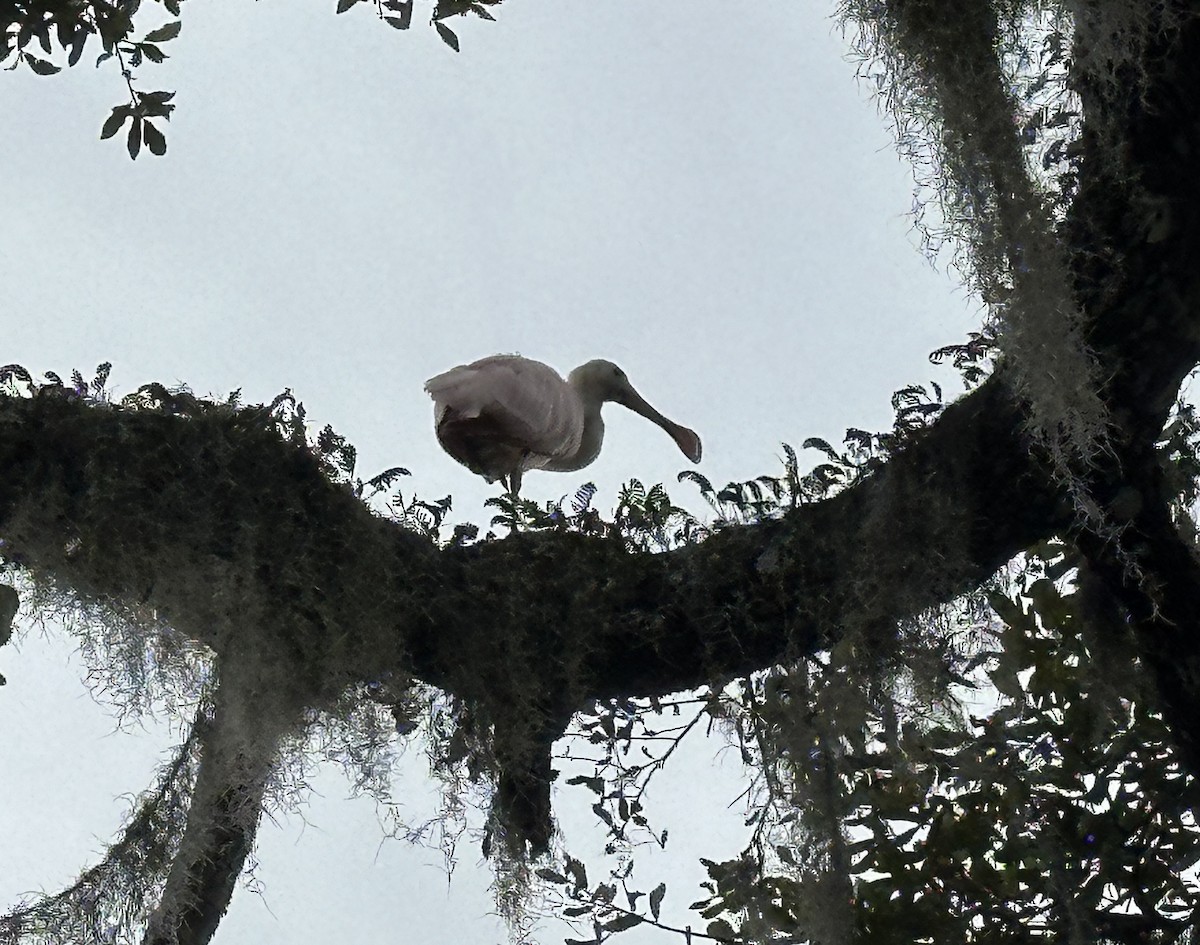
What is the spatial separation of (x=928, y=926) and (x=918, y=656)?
487 mm

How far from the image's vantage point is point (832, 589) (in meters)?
2.35

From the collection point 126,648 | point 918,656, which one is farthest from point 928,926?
point 126,648

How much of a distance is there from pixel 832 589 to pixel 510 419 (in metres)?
1.70

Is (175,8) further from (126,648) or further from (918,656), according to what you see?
(918,656)

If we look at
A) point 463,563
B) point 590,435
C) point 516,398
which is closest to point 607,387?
point 590,435

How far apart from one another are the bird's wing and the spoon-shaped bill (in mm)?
630

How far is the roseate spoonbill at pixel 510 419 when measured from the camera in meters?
3.79

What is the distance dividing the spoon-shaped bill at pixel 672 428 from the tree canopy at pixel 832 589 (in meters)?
2.19

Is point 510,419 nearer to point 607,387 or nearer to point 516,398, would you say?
point 516,398

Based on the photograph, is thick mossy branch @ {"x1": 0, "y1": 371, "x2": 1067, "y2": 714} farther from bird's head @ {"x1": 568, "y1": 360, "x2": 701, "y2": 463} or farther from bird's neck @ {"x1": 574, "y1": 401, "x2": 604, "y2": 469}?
Answer: bird's head @ {"x1": 568, "y1": 360, "x2": 701, "y2": 463}

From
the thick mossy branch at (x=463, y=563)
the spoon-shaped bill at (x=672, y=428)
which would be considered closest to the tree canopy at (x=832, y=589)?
the thick mossy branch at (x=463, y=563)

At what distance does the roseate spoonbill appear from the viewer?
379 centimetres

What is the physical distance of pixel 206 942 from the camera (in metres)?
2.41

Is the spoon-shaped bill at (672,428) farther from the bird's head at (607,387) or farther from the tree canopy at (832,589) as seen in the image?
the tree canopy at (832,589)
